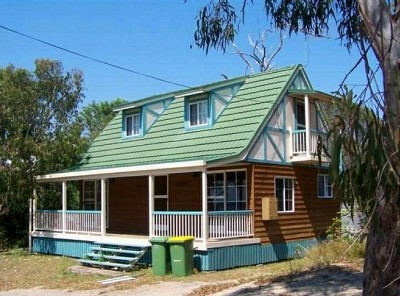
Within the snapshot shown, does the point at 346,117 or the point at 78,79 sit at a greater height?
the point at 78,79

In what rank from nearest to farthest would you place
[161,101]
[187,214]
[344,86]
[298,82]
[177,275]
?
1. [344,86]
2. [177,275]
3. [187,214]
4. [298,82]
5. [161,101]

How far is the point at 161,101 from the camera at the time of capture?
22.6 metres

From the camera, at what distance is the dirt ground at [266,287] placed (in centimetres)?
1052

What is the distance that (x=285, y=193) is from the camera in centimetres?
1902

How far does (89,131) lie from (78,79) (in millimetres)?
31625

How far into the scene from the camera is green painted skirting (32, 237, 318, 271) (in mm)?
15252

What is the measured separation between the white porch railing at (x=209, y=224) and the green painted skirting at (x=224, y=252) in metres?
0.51

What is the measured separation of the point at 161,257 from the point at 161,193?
635 cm

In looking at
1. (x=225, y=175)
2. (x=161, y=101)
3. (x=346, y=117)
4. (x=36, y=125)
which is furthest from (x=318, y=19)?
(x=36, y=125)

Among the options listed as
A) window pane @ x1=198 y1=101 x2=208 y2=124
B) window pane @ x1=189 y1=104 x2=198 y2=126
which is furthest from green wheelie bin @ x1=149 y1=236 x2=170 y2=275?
window pane @ x1=189 y1=104 x2=198 y2=126

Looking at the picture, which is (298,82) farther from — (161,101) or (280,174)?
(161,101)

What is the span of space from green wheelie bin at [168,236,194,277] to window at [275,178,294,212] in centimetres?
494

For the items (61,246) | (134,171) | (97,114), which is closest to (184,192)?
(134,171)

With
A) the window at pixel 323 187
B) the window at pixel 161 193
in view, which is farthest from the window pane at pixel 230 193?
the window at pixel 323 187
